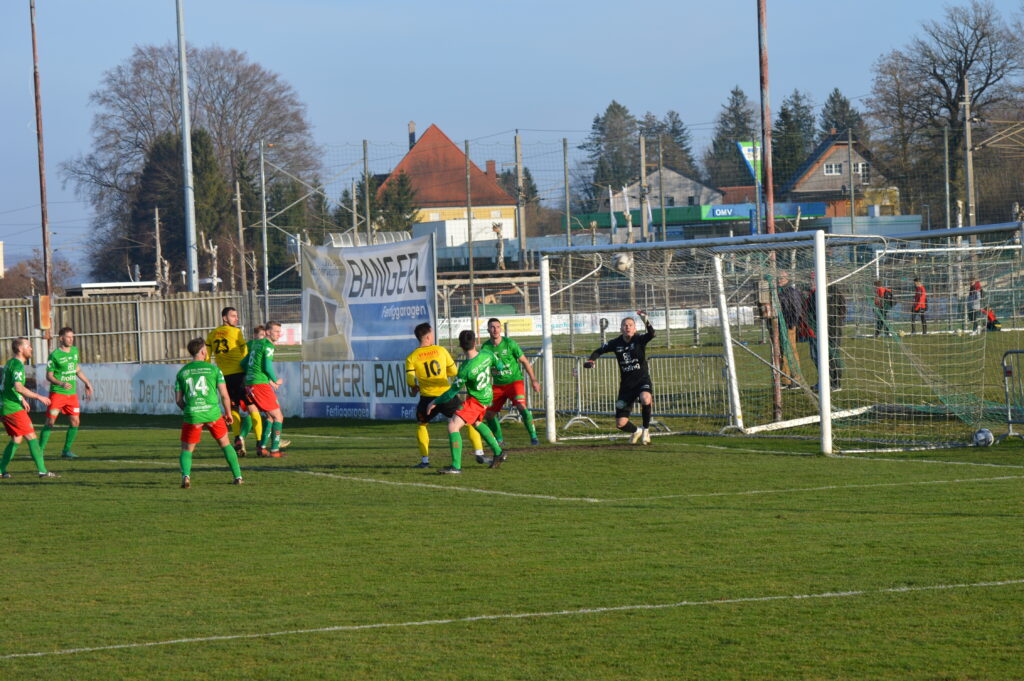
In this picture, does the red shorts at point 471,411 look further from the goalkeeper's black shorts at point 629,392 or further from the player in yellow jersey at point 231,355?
the player in yellow jersey at point 231,355

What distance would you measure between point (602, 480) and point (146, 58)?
201 feet

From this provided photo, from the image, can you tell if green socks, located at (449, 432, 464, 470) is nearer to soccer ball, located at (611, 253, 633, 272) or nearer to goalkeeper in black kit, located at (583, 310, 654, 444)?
goalkeeper in black kit, located at (583, 310, 654, 444)

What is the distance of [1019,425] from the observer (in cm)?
1752

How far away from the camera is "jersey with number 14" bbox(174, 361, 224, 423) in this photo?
13695 mm

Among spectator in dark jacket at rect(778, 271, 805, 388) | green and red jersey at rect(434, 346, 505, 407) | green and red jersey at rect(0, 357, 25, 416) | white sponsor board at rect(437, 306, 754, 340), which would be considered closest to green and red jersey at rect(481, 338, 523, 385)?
green and red jersey at rect(434, 346, 505, 407)

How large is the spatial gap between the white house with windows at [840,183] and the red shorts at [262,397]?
28.8m

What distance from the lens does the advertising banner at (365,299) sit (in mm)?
22109

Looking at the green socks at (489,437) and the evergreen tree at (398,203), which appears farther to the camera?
the evergreen tree at (398,203)

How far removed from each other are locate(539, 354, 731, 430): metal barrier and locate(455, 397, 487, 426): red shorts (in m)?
5.21

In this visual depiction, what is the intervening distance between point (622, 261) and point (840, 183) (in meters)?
41.4

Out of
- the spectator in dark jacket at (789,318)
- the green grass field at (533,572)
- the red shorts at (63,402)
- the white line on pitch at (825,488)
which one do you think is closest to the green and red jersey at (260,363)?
the green grass field at (533,572)

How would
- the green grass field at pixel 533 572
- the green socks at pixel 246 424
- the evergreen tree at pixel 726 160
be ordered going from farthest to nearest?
the evergreen tree at pixel 726 160 < the green socks at pixel 246 424 < the green grass field at pixel 533 572

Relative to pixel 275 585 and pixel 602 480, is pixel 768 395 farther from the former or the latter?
pixel 275 585

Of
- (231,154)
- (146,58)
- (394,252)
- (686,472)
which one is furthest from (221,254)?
(686,472)
